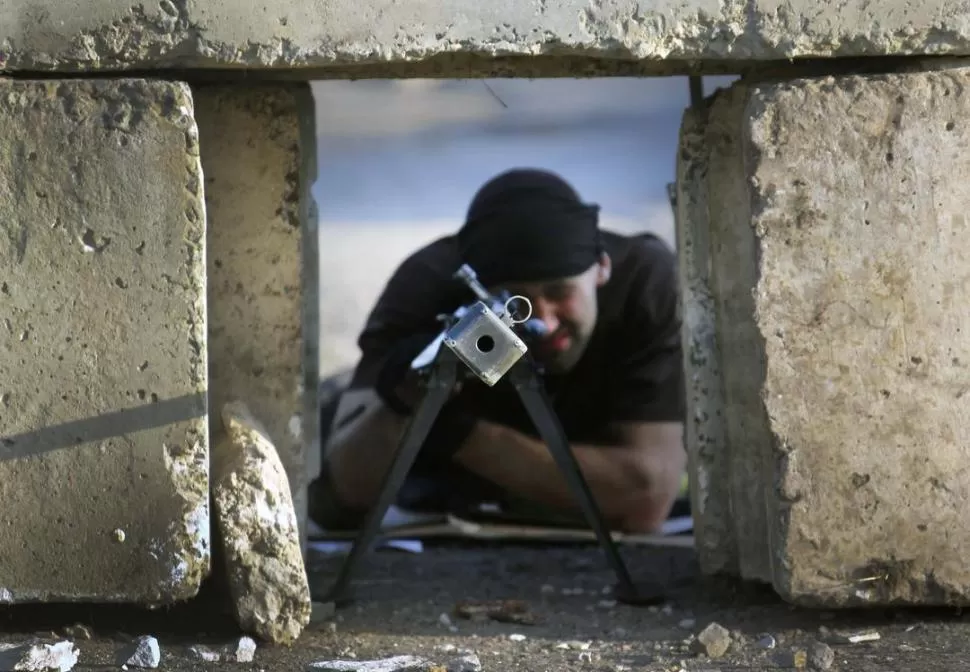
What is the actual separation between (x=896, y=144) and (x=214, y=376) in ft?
5.20

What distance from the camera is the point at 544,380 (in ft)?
14.4

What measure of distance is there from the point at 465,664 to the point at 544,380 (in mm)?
1837

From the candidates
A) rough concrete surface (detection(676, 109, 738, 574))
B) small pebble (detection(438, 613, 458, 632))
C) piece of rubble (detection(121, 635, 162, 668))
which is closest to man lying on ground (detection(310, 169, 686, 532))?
rough concrete surface (detection(676, 109, 738, 574))

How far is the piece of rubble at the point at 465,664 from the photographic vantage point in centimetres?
262

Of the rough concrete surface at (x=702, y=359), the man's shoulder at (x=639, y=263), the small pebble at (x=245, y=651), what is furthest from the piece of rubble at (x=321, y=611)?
the man's shoulder at (x=639, y=263)

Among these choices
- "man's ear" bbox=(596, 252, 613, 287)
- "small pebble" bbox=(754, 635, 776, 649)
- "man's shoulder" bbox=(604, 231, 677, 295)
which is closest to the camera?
"small pebble" bbox=(754, 635, 776, 649)

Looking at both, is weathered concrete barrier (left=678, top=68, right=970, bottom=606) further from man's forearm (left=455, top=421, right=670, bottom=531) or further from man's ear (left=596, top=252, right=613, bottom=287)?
man's ear (left=596, top=252, right=613, bottom=287)

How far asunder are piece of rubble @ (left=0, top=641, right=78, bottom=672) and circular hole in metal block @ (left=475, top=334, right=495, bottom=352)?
1.02 meters

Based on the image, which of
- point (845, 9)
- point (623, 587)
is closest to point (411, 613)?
point (623, 587)

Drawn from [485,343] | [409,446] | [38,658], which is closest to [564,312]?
[409,446]

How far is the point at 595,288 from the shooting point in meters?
4.45

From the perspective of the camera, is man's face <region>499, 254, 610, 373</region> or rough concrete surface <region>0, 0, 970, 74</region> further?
man's face <region>499, 254, 610, 373</region>

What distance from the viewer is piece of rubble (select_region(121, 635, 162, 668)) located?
2.61m

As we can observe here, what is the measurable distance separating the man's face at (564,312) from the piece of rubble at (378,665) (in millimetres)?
1709
